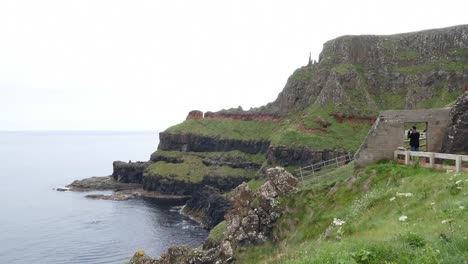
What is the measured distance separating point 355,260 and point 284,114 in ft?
399

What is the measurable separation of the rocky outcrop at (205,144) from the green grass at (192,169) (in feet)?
7.84

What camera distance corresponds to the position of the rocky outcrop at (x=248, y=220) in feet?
104

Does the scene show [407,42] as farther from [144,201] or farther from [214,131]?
[144,201]

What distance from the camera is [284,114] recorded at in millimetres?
134500

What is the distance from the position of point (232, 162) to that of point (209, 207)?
3920cm

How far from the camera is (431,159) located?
25.0m

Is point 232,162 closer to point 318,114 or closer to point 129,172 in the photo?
point 318,114

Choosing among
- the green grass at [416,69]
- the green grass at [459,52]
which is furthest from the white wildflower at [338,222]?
the green grass at [459,52]

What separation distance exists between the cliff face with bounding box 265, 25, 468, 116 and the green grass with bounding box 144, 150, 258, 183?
86.8ft

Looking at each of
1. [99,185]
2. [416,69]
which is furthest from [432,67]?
[99,185]

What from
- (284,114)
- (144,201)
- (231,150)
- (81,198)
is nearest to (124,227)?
(144,201)

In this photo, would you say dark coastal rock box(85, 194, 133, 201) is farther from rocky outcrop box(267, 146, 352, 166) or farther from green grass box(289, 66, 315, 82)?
green grass box(289, 66, 315, 82)

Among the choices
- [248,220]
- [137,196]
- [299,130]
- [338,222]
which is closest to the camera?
[338,222]

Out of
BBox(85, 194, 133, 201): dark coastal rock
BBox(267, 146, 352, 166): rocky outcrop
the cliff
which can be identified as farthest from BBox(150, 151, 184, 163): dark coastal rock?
BBox(267, 146, 352, 166): rocky outcrop
